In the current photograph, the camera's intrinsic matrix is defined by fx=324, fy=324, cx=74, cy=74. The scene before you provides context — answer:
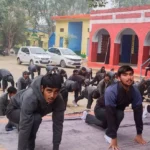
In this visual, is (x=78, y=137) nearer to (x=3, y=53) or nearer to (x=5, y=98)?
(x=5, y=98)

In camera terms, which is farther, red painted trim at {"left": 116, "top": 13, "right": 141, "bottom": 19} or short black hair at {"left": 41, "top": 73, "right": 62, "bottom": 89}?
red painted trim at {"left": 116, "top": 13, "right": 141, "bottom": 19}

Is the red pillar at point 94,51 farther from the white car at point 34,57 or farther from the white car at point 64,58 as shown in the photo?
the white car at point 34,57

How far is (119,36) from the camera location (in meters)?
19.9

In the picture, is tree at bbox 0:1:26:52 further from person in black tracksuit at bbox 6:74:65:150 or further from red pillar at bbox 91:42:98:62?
person in black tracksuit at bbox 6:74:65:150

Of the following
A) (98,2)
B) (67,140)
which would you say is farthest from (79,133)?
(98,2)

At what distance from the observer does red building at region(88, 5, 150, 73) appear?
18.1 metres

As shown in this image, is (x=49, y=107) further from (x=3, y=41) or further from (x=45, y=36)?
(x=45, y=36)

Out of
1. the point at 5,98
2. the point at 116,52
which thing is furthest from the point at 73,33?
the point at 5,98

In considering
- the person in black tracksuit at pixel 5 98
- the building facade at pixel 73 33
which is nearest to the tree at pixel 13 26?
the building facade at pixel 73 33

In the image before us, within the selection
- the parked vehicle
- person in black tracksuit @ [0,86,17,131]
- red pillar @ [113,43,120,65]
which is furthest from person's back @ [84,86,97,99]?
the parked vehicle

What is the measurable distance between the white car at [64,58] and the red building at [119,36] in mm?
939

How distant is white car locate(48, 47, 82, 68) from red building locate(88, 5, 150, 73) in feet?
3.08

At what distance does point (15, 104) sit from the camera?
12.2 ft

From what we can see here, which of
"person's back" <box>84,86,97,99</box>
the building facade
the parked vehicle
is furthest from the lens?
the parked vehicle
